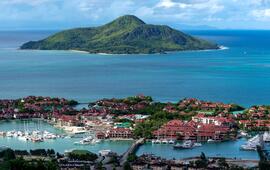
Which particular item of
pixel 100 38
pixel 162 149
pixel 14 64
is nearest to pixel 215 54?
pixel 100 38

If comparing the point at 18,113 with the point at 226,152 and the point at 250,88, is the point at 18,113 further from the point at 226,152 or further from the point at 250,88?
the point at 250,88

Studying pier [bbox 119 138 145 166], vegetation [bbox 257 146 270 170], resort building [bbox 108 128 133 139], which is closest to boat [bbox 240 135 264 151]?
vegetation [bbox 257 146 270 170]

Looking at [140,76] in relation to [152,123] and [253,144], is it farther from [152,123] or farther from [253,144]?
[253,144]

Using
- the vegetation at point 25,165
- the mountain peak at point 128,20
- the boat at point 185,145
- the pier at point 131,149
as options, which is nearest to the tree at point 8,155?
the vegetation at point 25,165

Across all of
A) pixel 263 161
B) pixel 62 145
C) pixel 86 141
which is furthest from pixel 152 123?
pixel 263 161

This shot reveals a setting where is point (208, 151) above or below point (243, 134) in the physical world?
below

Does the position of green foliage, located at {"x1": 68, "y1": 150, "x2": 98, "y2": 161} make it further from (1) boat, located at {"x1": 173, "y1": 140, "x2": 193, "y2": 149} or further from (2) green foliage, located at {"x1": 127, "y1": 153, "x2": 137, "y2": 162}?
(1) boat, located at {"x1": 173, "y1": 140, "x2": 193, "y2": 149}
